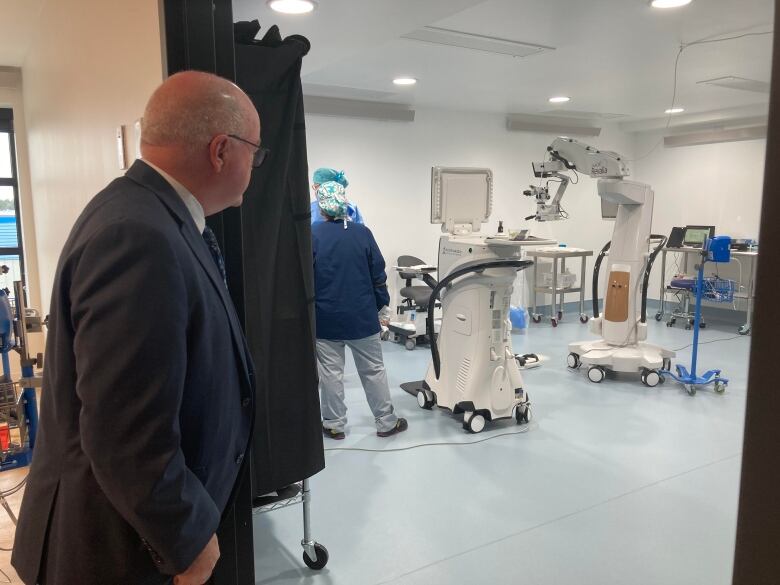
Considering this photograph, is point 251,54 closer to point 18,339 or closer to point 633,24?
point 18,339

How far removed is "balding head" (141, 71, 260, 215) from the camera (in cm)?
111

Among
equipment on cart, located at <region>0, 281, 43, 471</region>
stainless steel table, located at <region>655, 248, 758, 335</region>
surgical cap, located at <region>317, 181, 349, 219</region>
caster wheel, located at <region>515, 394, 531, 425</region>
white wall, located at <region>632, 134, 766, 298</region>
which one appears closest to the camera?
equipment on cart, located at <region>0, 281, 43, 471</region>

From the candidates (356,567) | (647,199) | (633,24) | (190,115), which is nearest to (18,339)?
(356,567)

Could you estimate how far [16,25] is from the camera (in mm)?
3707

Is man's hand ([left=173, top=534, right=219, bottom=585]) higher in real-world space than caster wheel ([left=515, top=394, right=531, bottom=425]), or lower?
higher

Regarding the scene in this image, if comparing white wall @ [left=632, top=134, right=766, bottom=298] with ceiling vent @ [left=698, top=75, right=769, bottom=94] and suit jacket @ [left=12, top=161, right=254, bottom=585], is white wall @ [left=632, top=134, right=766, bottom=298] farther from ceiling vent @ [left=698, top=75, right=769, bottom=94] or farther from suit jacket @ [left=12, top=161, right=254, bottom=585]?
suit jacket @ [left=12, top=161, right=254, bottom=585]

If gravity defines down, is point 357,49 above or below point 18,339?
above

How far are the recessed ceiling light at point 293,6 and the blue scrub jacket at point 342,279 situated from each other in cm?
118

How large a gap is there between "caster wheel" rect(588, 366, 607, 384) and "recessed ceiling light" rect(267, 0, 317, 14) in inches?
143

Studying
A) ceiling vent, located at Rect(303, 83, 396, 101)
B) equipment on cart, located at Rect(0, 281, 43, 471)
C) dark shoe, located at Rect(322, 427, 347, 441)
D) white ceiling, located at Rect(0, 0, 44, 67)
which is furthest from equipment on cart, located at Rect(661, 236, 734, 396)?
white ceiling, located at Rect(0, 0, 44, 67)

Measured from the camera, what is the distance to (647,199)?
188 inches

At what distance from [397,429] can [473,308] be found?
0.93 metres

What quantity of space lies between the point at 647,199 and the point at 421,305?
86.2 inches

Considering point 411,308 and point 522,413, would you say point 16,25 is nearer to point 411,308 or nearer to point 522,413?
point 411,308
